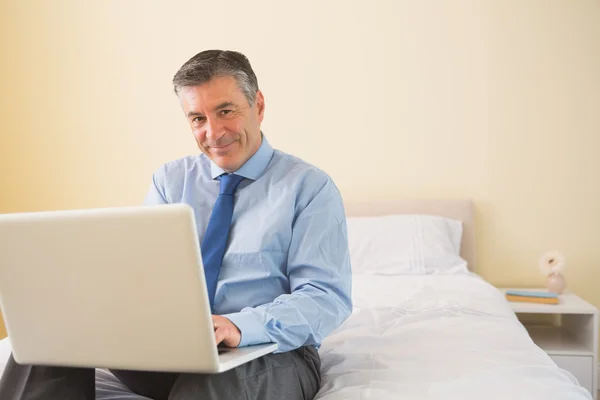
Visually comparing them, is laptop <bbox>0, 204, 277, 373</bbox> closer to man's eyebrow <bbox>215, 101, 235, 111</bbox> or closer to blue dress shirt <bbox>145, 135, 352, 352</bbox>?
blue dress shirt <bbox>145, 135, 352, 352</bbox>

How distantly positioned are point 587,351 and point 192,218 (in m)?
2.40

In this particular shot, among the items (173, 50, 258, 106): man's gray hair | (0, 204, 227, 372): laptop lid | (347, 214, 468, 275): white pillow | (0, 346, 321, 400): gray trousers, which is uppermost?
(173, 50, 258, 106): man's gray hair

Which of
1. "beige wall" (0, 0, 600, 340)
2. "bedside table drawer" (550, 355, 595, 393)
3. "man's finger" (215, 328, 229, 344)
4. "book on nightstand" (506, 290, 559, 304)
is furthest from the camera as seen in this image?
"beige wall" (0, 0, 600, 340)

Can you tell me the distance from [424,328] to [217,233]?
712 mm

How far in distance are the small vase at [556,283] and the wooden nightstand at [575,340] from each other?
0.13ft

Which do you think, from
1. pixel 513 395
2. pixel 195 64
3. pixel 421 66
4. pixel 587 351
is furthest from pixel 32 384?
pixel 421 66

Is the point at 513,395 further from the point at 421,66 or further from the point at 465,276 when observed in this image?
the point at 421,66

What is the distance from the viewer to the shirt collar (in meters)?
1.75

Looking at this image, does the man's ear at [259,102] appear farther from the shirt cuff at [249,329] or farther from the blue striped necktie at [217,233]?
the shirt cuff at [249,329]

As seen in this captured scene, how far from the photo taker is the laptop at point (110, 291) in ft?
3.55

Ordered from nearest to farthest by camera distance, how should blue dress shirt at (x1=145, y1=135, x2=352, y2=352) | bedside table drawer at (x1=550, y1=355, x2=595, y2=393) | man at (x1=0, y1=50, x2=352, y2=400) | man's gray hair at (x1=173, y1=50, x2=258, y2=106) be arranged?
man at (x1=0, y1=50, x2=352, y2=400), blue dress shirt at (x1=145, y1=135, x2=352, y2=352), man's gray hair at (x1=173, y1=50, x2=258, y2=106), bedside table drawer at (x1=550, y1=355, x2=595, y2=393)

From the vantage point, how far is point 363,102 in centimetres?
349

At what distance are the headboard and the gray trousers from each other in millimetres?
1931

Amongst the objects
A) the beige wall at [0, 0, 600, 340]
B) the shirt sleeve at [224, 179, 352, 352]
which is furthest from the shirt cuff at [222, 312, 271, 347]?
the beige wall at [0, 0, 600, 340]
